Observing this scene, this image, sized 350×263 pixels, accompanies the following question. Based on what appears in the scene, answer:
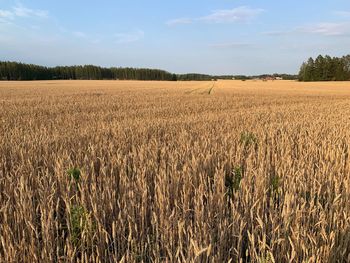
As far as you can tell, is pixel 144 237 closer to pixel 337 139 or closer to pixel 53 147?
pixel 53 147

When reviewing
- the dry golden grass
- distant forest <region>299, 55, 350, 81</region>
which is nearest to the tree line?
distant forest <region>299, 55, 350, 81</region>

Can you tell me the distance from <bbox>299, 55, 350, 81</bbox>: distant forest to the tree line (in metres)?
52.2

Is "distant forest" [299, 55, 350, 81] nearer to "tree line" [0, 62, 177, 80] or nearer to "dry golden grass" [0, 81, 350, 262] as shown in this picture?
"tree line" [0, 62, 177, 80]

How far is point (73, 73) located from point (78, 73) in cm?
149

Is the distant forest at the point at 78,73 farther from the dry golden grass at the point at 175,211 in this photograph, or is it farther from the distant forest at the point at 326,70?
the dry golden grass at the point at 175,211

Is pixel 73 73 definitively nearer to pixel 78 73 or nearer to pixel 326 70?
pixel 78 73

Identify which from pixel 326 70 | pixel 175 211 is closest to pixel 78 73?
pixel 326 70

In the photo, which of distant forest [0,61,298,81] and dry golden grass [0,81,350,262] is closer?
dry golden grass [0,81,350,262]

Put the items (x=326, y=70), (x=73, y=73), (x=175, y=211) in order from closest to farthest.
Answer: (x=175, y=211), (x=326, y=70), (x=73, y=73)

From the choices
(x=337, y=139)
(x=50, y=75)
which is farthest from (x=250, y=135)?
(x=50, y=75)

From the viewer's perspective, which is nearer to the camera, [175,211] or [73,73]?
[175,211]

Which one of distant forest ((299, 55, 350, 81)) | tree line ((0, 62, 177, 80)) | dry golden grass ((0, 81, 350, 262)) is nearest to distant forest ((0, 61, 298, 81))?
tree line ((0, 62, 177, 80))

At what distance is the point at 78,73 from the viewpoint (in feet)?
379

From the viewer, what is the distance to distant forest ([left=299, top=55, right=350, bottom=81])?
92438 mm
